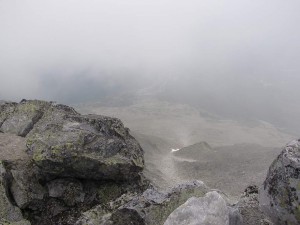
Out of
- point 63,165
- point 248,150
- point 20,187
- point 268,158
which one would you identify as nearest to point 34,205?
point 20,187

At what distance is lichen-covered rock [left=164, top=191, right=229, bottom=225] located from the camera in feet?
41.5

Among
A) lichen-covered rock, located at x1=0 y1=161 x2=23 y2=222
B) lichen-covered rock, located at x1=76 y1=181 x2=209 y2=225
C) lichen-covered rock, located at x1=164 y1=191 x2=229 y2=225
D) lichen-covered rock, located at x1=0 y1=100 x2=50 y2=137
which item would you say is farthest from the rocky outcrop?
lichen-covered rock, located at x1=164 y1=191 x2=229 y2=225

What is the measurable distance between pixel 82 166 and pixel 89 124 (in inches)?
171

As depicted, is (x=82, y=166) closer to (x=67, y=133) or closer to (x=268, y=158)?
(x=67, y=133)

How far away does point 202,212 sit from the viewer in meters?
12.9

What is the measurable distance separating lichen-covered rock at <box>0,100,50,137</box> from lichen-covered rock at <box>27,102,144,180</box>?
16.6ft

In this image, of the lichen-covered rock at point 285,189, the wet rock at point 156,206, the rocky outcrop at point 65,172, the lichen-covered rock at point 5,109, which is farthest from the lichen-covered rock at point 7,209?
the lichen-covered rock at point 5,109

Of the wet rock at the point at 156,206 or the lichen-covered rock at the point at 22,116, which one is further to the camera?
the lichen-covered rock at the point at 22,116

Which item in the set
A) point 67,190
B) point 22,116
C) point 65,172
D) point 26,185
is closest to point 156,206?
point 67,190

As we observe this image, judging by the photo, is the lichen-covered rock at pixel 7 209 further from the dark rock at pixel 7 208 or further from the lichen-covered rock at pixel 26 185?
the lichen-covered rock at pixel 26 185

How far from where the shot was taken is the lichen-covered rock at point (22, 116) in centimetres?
2866

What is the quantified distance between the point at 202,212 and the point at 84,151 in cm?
1069

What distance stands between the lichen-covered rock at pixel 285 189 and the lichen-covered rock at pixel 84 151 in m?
11.3

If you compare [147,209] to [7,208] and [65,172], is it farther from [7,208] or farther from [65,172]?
[65,172]
